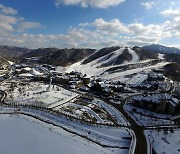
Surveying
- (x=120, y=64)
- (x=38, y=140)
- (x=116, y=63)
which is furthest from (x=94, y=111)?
(x=116, y=63)

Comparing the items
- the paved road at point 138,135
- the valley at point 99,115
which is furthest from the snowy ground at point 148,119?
the paved road at point 138,135

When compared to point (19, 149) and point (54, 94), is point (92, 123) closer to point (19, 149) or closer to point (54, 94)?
point (19, 149)

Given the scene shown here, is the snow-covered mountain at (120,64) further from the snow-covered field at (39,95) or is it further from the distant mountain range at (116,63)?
the snow-covered field at (39,95)

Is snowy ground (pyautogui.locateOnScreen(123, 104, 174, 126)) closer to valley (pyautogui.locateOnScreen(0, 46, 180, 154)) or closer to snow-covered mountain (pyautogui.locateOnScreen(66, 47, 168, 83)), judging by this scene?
valley (pyautogui.locateOnScreen(0, 46, 180, 154))

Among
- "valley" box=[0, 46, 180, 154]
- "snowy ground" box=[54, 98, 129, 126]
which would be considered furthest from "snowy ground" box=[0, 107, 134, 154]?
"snowy ground" box=[54, 98, 129, 126]

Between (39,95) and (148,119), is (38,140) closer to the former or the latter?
(148,119)
